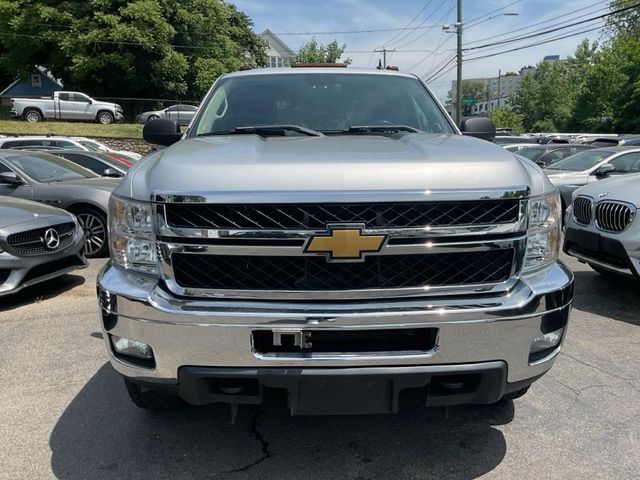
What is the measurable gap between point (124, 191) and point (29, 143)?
49.6ft

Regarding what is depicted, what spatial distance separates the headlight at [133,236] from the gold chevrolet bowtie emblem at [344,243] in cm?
68

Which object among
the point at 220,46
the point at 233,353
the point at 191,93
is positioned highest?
the point at 220,46

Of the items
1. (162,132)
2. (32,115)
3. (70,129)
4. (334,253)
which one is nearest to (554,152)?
(162,132)

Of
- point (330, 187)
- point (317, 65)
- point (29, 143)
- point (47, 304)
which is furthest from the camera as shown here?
point (29, 143)

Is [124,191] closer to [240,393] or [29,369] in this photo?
[240,393]

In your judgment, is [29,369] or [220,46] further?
[220,46]

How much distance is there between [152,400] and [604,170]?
1011cm

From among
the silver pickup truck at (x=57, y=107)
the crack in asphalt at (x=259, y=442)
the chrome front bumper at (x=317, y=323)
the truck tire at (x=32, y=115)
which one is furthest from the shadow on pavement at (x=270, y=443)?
the truck tire at (x=32, y=115)

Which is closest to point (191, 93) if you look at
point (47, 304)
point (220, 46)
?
point (220, 46)

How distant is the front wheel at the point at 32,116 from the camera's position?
2937cm

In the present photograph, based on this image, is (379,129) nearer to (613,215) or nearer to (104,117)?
(613,215)

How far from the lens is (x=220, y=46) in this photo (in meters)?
40.4

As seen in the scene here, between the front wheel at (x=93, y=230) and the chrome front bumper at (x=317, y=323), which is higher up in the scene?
the chrome front bumper at (x=317, y=323)

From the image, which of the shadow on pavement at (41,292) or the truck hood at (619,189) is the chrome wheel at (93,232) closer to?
the shadow on pavement at (41,292)
